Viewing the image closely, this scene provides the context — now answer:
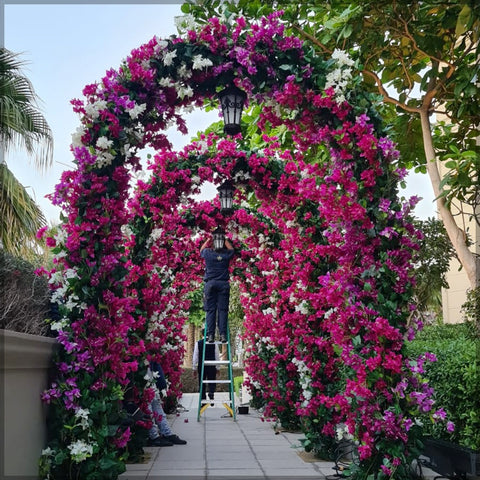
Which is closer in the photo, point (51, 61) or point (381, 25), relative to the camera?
point (51, 61)

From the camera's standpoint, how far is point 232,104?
446cm

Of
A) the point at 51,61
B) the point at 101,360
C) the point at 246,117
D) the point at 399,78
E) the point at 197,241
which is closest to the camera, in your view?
the point at 101,360

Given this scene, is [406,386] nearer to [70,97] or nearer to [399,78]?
[70,97]

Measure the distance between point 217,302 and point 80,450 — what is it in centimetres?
538

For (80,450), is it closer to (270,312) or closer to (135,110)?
(135,110)

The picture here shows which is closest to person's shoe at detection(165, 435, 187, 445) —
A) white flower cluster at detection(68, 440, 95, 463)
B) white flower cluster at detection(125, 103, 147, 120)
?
white flower cluster at detection(68, 440, 95, 463)

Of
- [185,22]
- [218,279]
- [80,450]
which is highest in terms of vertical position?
[185,22]

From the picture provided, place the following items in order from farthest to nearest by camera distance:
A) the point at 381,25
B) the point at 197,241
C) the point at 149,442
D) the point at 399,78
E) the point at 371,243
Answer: the point at 197,241 < the point at 399,78 < the point at 149,442 < the point at 381,25 < the point at 371,243

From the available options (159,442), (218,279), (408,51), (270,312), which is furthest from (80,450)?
(408,51)

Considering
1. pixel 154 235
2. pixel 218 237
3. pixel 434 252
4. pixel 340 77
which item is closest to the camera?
pixel 340 77

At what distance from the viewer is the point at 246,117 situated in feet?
26.8

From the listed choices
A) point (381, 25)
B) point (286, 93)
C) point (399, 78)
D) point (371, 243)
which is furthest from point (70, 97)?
point (399, 78)

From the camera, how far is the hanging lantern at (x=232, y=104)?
4445 millimetres

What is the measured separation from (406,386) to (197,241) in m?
5.62
